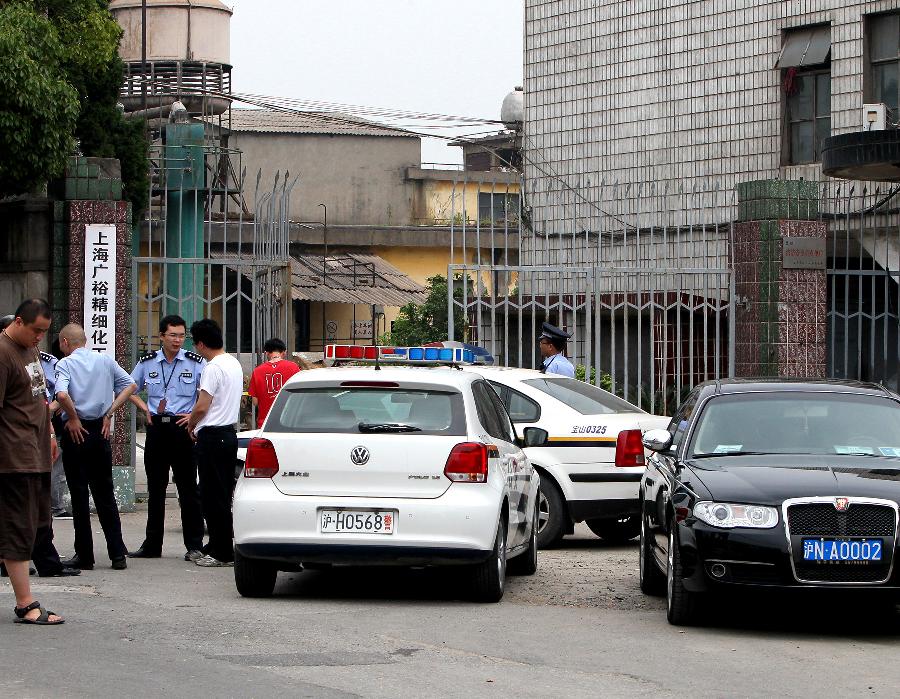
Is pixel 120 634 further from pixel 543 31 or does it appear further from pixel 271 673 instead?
pixel 543 31

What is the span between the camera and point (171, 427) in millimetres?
12305

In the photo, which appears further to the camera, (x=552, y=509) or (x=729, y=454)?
Answer: (x=552, y=509)

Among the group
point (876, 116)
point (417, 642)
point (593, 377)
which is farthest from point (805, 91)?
point (417, 642)

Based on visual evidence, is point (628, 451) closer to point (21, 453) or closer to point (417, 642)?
point (417, 642)

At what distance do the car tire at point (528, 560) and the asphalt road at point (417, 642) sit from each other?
0.62 ft

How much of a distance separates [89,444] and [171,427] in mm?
762

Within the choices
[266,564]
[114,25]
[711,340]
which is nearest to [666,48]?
[711,340]

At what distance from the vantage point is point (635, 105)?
24500 mm

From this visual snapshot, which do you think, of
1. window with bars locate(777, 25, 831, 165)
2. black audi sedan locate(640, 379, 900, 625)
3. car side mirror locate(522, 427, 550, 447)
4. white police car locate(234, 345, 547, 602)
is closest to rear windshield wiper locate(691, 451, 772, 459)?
black audi sedan locate(640, 379, 900, 625)

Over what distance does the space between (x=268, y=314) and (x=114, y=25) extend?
293 inches

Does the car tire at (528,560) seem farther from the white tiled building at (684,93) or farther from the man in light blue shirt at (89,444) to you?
the white tiled building at (684,93)

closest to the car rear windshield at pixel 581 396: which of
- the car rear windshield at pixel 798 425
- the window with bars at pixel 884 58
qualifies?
the car rear windshield at pixel 798 425

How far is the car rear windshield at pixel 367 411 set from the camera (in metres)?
10.1

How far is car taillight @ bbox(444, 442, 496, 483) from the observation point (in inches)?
390
